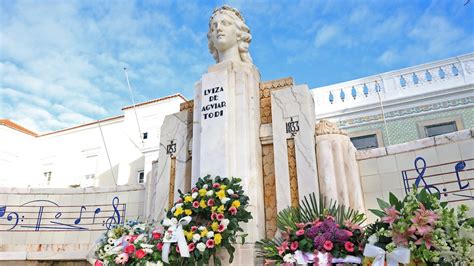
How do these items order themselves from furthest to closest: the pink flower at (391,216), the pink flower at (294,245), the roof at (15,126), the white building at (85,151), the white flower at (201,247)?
the roof at (15,126) < the white building at (85,151) < the white flower at (201,247) < the pink flower at (294,245) < the pink flower at (391,216)

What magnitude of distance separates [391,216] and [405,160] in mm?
2479

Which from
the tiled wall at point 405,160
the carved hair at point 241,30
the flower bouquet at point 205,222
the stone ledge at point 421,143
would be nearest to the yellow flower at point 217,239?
the flower bouquet at point 205,222

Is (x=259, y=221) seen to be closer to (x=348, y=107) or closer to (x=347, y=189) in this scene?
(x=347, y=189)

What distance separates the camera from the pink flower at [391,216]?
2.34 metres

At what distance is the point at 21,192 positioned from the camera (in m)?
6.96

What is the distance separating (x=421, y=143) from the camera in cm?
449

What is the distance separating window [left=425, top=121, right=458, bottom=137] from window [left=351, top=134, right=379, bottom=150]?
1.57 meters

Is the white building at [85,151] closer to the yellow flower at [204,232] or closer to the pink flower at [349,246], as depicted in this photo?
the yellow flower at [204,232]

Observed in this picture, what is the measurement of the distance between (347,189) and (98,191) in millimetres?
4871

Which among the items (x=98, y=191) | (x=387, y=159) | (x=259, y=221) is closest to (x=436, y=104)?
(x=387, y=159)

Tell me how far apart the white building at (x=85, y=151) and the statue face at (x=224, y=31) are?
12501mm

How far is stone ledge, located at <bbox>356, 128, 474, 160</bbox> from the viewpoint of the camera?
423cm

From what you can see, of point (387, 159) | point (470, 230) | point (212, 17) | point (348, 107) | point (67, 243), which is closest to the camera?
point (470, 230)

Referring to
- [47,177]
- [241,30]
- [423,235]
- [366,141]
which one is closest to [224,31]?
[241,30]
